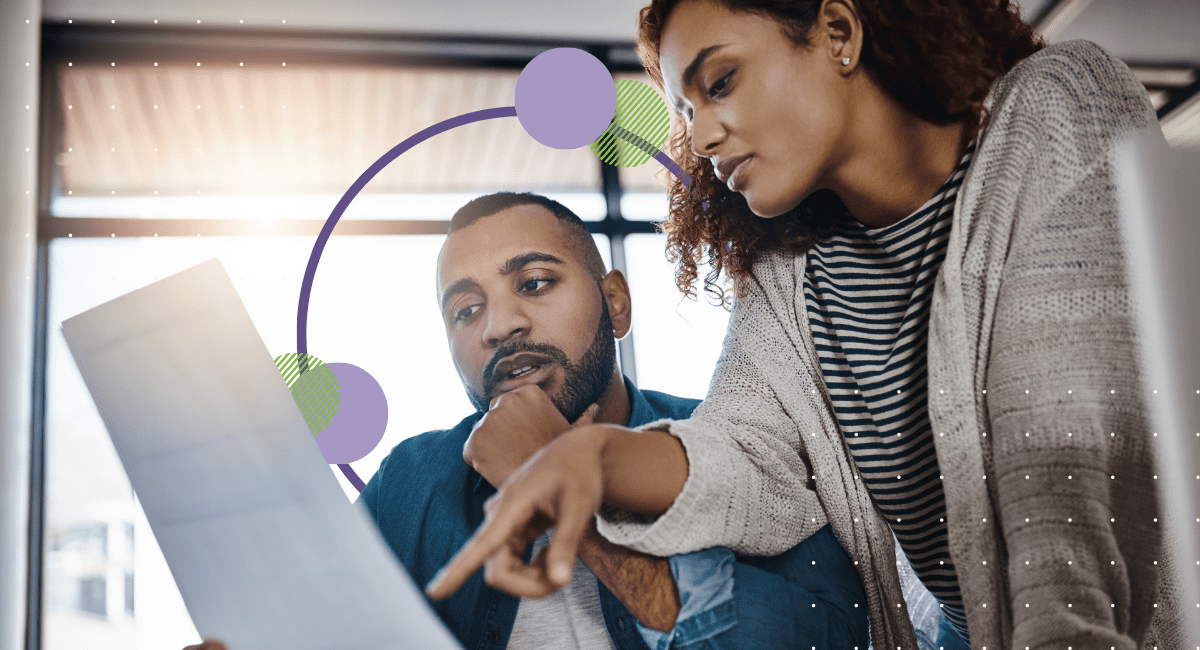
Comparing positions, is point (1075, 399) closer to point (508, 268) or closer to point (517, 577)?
point (517, 577)

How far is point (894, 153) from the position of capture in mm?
587

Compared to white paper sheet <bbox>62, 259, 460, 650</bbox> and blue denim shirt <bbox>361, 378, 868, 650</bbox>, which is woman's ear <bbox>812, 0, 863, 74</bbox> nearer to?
blue denim shirt <bbox>361, 378, 868, 650</bbox>

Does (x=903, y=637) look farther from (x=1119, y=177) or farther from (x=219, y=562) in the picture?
(x=219, y=562)

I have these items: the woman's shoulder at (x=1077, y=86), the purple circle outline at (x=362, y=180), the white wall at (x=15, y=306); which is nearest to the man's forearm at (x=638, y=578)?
the woman's shoulder at (x=1077, y=86)

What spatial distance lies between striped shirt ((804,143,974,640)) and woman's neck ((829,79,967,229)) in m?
0.02

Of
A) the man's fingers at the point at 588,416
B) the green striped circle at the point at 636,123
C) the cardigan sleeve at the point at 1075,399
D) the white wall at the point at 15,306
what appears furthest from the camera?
the white wall at the point at 15,306

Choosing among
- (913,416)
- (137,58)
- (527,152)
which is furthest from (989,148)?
(137,58)

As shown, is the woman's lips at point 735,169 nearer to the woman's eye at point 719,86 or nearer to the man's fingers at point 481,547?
the woman's eye at point 719,86

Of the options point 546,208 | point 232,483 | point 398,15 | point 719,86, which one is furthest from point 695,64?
point 398,15

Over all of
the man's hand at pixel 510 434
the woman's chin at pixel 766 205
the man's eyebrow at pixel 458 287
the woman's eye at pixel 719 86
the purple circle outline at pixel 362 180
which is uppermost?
the purple circle outline at pixel 362 180

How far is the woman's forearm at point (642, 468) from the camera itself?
17.1 inches

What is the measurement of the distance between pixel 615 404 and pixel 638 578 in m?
0.27

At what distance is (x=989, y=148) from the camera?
502 millimetres

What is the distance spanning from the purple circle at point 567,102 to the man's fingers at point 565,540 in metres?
0.69
